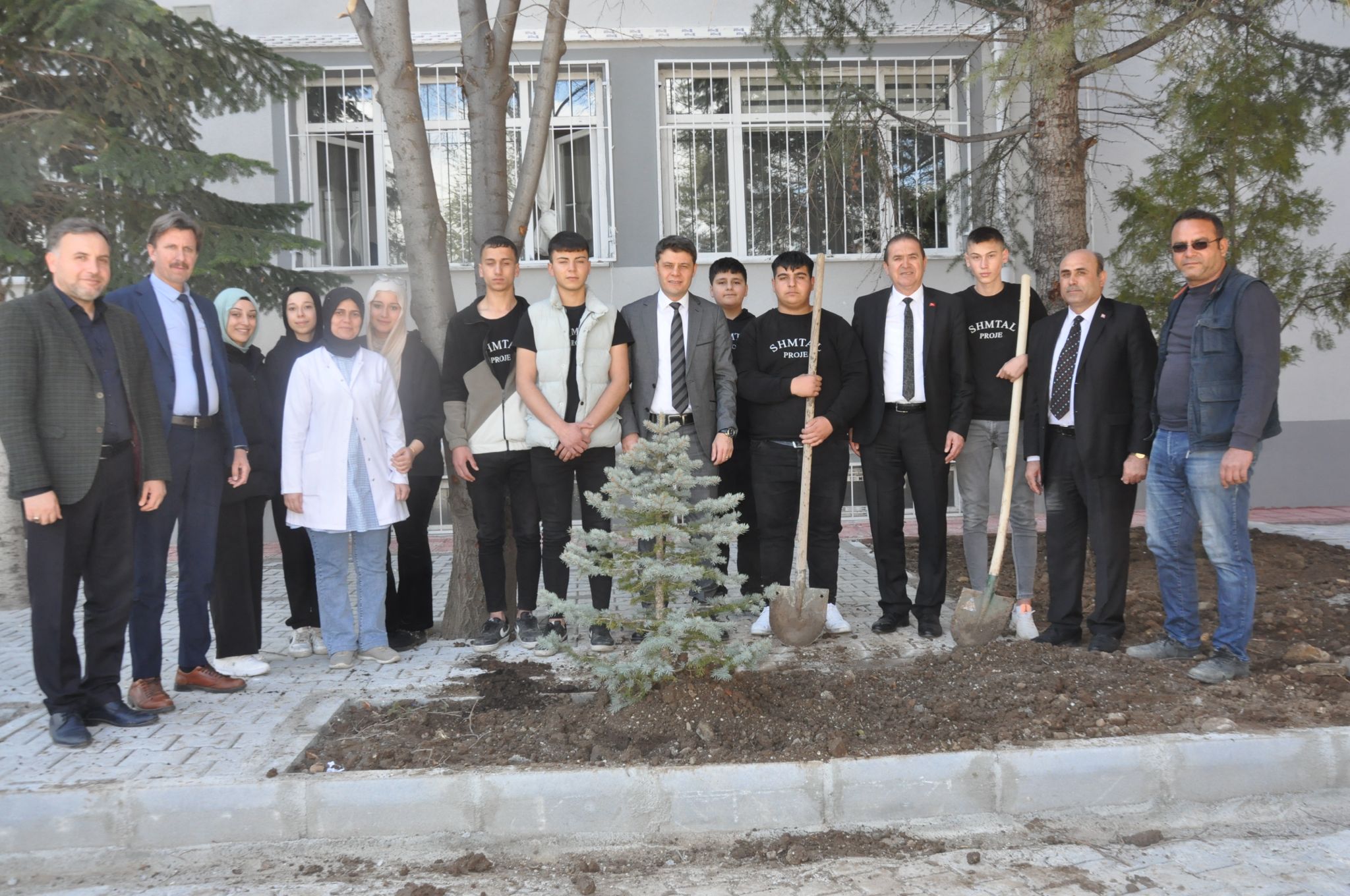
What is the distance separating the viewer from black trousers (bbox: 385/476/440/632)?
241 inches

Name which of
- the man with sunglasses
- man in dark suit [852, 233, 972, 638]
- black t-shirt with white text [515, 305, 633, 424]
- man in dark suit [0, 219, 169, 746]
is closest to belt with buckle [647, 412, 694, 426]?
black t-shirt with white text [515, 305, 633, 424]

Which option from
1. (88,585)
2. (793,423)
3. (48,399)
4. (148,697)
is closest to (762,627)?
(793,423)

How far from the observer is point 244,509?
574 centimetres

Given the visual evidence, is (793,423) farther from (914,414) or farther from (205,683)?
(205,683)

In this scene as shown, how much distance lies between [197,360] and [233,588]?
3.94ft

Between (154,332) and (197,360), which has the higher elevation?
(154,332)

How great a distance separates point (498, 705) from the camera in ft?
15.8

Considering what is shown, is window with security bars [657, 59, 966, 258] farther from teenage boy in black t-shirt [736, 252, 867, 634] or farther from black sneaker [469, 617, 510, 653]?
black sneaker [469, 617, 510, 653]

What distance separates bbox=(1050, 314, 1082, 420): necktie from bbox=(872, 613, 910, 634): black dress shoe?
1.41 m

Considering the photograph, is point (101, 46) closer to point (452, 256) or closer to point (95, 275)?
point (95, 275)

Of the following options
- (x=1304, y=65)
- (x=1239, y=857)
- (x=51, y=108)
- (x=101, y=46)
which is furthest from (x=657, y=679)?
(x=1304, y=65)

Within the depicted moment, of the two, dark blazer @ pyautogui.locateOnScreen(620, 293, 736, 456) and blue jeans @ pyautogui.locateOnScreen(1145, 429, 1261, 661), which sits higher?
dark blazer @ pyautogui.locateOnScreen(620, 293, 736, 456)

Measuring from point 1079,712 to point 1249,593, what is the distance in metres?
1.17

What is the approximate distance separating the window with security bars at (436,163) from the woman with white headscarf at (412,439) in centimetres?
507
